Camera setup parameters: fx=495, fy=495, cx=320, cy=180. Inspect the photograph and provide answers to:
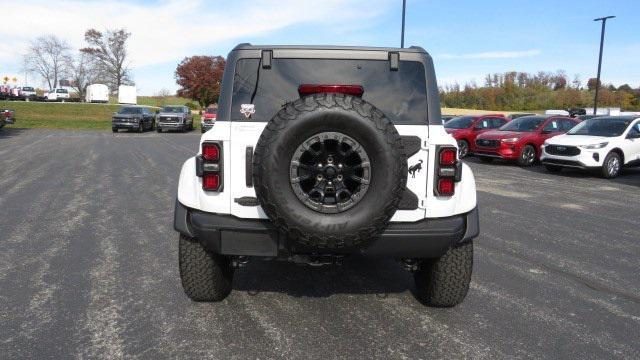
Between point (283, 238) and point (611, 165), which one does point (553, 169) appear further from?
point (283, 238)

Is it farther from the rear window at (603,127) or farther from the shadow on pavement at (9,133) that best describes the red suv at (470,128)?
the shadow on pavement at (9,133)

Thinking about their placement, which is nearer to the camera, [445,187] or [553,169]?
[445,187]

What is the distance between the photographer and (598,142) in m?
13.0

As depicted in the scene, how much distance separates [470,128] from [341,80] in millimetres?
16030

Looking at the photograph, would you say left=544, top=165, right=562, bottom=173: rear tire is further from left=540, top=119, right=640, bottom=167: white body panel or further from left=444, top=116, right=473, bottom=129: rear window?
left=444, top=116, right=473, bottom=129: rear window

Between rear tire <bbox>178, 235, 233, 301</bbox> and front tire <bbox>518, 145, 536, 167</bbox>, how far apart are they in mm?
13596

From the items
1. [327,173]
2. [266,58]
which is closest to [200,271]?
[327,173]

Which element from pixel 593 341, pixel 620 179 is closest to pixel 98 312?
pixel 593 341

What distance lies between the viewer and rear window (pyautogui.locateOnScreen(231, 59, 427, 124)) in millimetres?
3506

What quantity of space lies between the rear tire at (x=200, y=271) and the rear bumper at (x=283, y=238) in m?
0.35

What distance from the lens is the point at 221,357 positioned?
307cm

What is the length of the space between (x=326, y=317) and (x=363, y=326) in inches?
12.2

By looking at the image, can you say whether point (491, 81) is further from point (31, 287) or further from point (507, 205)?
point (31, 287)

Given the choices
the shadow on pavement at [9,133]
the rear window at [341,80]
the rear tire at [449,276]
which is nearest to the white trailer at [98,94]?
the shadow on pavement at [9,133]
